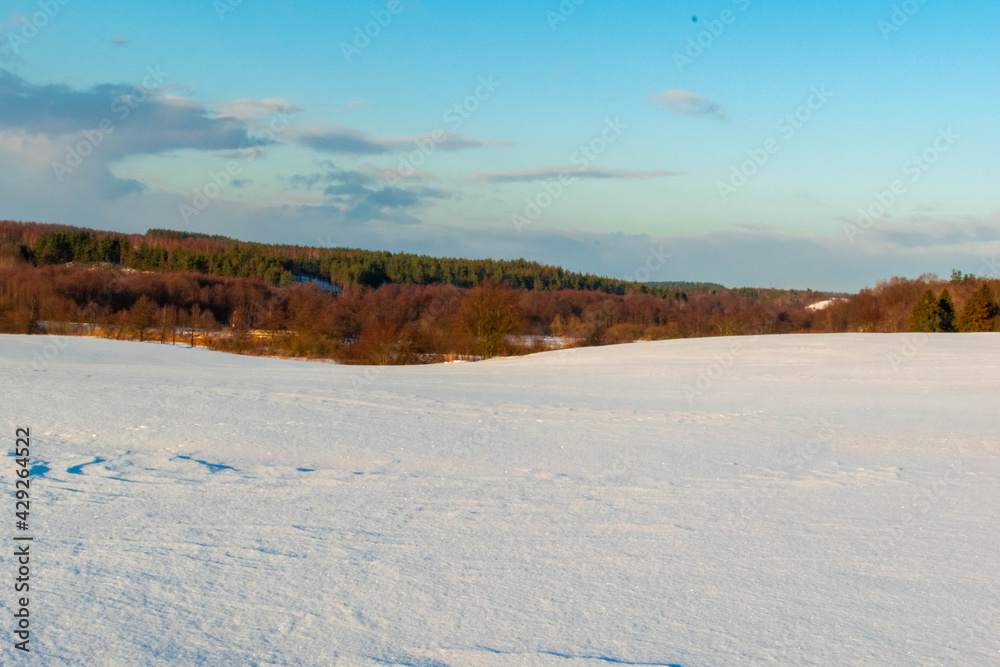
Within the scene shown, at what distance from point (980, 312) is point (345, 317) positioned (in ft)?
155

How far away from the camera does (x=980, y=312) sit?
44406 mm

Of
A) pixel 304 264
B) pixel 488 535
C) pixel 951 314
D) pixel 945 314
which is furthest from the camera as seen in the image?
pixel 304 264

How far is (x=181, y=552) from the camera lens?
14.5 feet

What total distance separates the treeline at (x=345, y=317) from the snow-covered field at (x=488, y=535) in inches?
1149

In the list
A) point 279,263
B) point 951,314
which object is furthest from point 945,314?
point 279,263

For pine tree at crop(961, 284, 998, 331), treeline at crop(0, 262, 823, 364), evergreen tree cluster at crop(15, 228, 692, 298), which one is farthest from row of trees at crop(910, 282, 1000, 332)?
evergreen tree cluster at crop(15, 228, 692, 298)

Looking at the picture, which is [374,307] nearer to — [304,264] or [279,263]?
[279,263]

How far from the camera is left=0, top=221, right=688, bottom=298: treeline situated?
101 meters

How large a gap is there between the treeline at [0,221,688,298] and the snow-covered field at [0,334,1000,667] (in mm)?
81662

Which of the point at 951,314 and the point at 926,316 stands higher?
the point at 951,314

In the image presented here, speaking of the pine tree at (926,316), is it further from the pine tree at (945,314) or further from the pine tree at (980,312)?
the pine tree at (980,312)

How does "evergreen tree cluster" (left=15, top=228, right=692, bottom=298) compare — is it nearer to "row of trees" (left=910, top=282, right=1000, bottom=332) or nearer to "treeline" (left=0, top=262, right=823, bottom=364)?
"treeline" (left=0, top=262, right=823, bottom=364)

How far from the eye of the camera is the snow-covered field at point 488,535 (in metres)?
3.49

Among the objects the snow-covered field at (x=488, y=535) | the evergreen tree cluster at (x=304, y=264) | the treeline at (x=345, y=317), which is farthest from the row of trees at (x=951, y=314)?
the evergreen tree cluster at (x=304, y=264)
